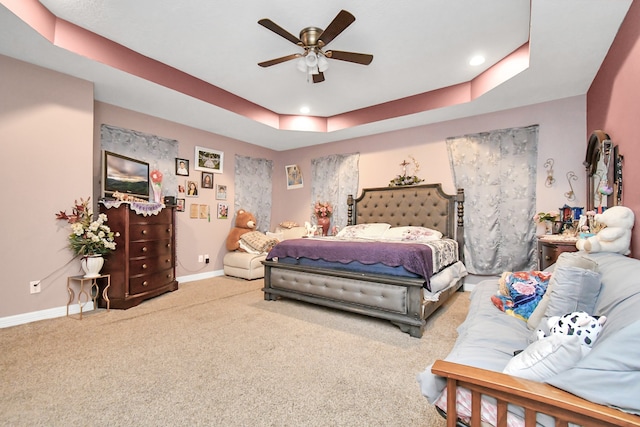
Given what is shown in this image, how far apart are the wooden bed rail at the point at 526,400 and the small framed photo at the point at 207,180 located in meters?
4.80

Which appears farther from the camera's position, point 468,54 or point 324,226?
point 324,226

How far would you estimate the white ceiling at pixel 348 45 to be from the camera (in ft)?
7.77

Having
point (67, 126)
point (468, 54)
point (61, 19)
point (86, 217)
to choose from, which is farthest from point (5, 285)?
point (468, 54)

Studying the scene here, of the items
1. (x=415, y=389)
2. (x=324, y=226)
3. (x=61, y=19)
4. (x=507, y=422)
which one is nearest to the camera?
(x=507, y=422)

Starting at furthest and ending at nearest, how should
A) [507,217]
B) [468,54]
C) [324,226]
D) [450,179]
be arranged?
1. [324,226]
2. [450,179]
3. [507,217]
4. [468,54]

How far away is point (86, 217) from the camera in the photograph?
3.17 metres

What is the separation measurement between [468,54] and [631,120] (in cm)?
163

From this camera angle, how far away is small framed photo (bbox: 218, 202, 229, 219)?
5.26 m

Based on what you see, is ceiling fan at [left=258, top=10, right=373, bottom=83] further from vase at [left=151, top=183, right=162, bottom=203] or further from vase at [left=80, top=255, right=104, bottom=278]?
vase at [left=80, top=255, right=104, bottom=278]

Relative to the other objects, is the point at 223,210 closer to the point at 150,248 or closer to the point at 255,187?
the point at 255,187

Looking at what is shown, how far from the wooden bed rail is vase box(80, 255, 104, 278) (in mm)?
3552

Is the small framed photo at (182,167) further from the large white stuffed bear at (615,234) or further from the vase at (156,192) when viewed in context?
the large white stuffed bear at (615,234)

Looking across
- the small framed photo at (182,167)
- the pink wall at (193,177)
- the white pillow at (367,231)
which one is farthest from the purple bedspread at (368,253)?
the small framed photo at (182,167)

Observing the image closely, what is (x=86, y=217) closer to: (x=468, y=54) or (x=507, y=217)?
(x=468, y=54)
